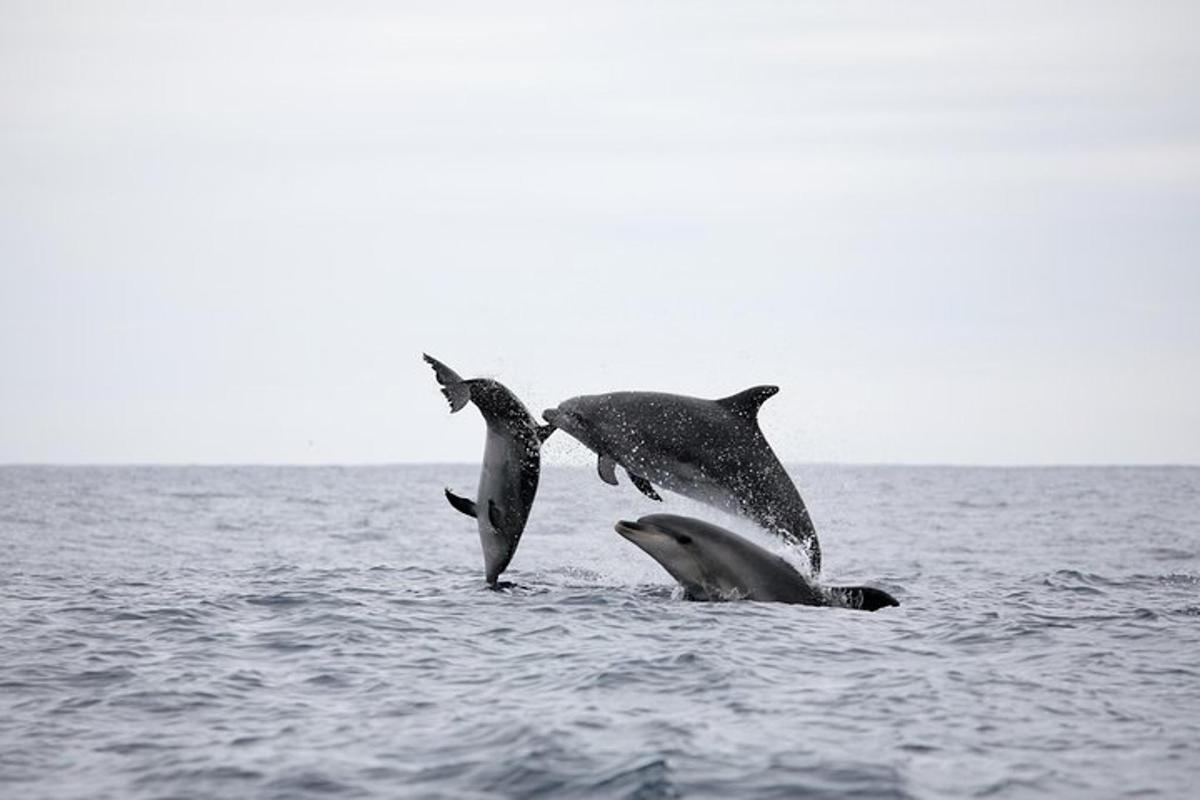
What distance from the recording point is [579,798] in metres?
11.0

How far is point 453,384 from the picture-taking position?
1930 cm

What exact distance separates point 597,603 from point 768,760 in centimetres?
812

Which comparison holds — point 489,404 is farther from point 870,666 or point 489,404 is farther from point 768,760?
point 768,760

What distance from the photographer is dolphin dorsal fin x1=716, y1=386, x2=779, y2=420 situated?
19781 mm

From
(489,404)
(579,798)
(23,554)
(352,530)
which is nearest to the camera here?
(579,798)

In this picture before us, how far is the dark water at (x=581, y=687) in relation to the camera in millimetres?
11664

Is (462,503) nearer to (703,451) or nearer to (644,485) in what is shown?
(644,485)

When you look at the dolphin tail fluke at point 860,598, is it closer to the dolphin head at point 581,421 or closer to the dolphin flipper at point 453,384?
the dolphin head at point 581,421

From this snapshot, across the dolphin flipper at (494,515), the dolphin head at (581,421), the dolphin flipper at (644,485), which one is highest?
the dolphin head at (581,421)

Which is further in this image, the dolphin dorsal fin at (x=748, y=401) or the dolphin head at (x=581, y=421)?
the dolphin head at (x=581, y=421)

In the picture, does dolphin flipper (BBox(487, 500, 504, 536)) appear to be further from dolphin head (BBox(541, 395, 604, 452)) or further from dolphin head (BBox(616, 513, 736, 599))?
dolphin head (BBox(616, 513, 736, 599))

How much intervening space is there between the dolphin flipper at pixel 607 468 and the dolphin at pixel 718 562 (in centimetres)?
68

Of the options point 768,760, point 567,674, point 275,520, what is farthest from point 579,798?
point 275,520

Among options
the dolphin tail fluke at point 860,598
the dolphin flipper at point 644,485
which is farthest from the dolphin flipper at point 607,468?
the dolphin tail fluke at point 860,598
